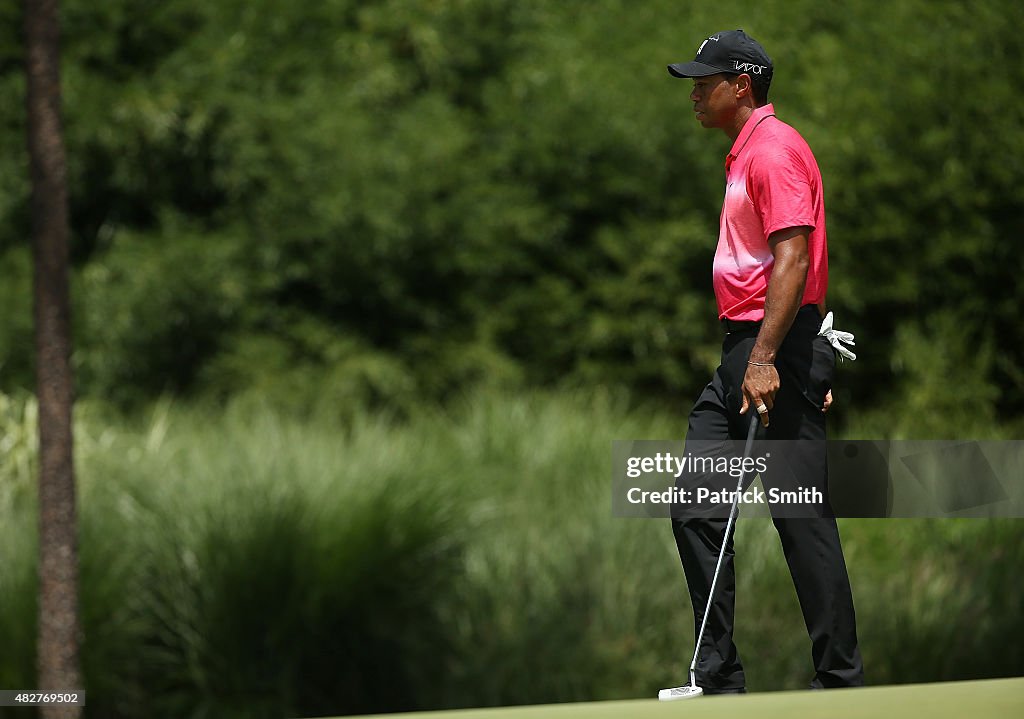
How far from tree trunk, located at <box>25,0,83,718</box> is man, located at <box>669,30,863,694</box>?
4165mm

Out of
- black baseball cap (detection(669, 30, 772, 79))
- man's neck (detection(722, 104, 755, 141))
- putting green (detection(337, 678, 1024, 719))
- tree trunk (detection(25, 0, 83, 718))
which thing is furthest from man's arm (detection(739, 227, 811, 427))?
tree trunk (detection(25, 0, 83, 718))

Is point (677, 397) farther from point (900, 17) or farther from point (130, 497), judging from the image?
point (130, 497)

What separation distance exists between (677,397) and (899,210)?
3245mm

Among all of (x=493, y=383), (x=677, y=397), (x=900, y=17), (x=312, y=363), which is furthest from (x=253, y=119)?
(x=900, y=17)

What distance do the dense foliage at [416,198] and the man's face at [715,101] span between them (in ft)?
33.1

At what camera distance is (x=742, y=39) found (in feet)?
12.8

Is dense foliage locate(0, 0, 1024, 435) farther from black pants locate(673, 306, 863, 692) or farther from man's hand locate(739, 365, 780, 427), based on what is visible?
man's hand locate(739, 365, 780, 427)

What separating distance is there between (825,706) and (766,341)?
→ 1.05m

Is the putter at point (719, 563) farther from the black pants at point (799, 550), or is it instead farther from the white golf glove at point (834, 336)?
the white golf glove at point (834, 336)

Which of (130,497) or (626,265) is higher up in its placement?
(626,265)

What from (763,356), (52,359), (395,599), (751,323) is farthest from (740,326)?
(395,599)

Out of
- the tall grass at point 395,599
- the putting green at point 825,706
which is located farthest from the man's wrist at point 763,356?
the tall grass at point 395,599

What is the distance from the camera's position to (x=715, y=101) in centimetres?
392

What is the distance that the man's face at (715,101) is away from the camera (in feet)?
12.8
